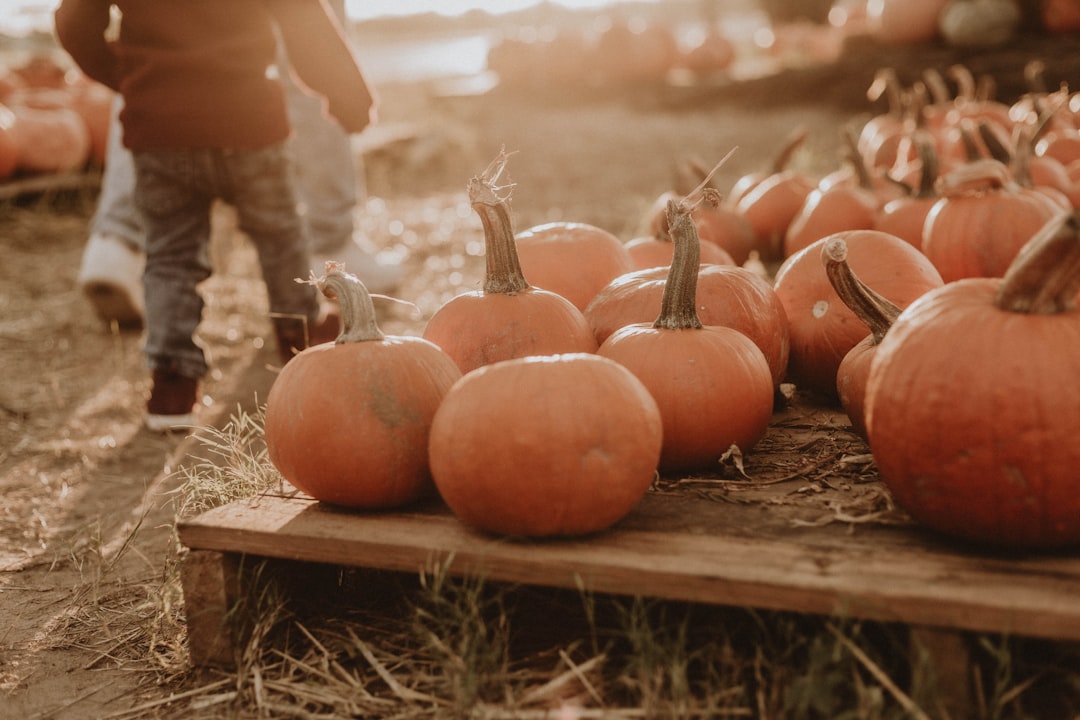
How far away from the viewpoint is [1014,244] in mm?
Answer: 2848

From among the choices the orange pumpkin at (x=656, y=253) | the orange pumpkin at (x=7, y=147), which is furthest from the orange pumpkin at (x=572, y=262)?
the orange pumpkin at (x=7, y=147)

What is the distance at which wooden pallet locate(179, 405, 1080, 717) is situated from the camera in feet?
5.13

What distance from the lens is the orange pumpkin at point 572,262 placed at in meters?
2.86

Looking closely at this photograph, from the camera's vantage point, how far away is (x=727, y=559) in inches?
67.1

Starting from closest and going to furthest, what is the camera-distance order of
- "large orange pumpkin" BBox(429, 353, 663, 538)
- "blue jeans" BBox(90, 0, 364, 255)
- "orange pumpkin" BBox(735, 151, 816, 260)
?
"large orange pumpkin" BBox(429, 353, 663, 538) → "orange pumpkin" BBox(735, 151, 816, 260) → "blue jeans" BBox(90, 0, 364, 255)

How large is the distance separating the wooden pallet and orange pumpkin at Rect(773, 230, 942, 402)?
1.98ft

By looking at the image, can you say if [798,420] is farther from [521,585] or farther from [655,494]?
[521,585]

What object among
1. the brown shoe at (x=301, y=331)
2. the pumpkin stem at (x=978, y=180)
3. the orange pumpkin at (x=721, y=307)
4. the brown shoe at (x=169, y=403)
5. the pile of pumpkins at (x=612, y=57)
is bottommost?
the brown shoe at (x=169, y=403)

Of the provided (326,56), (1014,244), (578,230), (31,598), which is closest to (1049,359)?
(1014,244)

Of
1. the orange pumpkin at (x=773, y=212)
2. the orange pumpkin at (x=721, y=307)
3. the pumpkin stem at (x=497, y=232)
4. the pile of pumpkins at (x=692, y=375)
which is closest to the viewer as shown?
the pile of pumpkins at (x=692, y=375)

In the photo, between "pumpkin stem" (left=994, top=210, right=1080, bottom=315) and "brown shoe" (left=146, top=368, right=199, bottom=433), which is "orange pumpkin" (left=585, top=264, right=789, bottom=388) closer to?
"pumpkin stem" (left=994, top=210, right=1080, bottom=315)

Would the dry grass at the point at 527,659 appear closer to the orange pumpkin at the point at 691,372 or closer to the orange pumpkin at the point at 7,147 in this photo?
the orange pumpkin at the point at 691,372

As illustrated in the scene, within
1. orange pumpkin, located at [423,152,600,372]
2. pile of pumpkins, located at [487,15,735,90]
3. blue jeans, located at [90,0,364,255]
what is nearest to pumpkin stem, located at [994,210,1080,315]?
orange pumpkin, located at [423,152,600,372]

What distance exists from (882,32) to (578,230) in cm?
736
